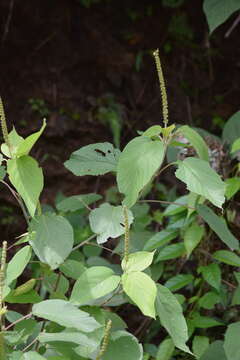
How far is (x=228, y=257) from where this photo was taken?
1.43 m

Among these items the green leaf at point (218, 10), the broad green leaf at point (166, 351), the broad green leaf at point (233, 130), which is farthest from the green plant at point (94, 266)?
the green leaf at point (218, 10)

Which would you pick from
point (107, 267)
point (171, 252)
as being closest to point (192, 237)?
point (171, 252)

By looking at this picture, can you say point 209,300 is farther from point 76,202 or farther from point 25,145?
point 25,145

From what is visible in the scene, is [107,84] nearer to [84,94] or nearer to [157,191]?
[84,94]

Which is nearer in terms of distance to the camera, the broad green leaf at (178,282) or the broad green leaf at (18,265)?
the broad green leaf at (18,265)

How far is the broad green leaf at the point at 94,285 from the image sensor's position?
0.88 m

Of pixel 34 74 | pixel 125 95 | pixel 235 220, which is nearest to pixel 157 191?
pixel 125 95

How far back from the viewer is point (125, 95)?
9.53ft

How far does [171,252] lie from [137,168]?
2.07 ft

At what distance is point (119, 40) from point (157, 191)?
33.5 inches

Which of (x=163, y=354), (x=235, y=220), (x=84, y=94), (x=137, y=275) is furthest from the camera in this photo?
(x=84, y=94)

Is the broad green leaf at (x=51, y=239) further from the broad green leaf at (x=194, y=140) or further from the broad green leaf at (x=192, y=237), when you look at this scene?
the broad green leaf at (x=192, y=237)

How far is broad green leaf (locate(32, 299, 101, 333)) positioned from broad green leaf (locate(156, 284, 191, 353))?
0.16m

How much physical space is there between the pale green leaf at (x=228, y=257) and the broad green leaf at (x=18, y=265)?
65 centimetres
